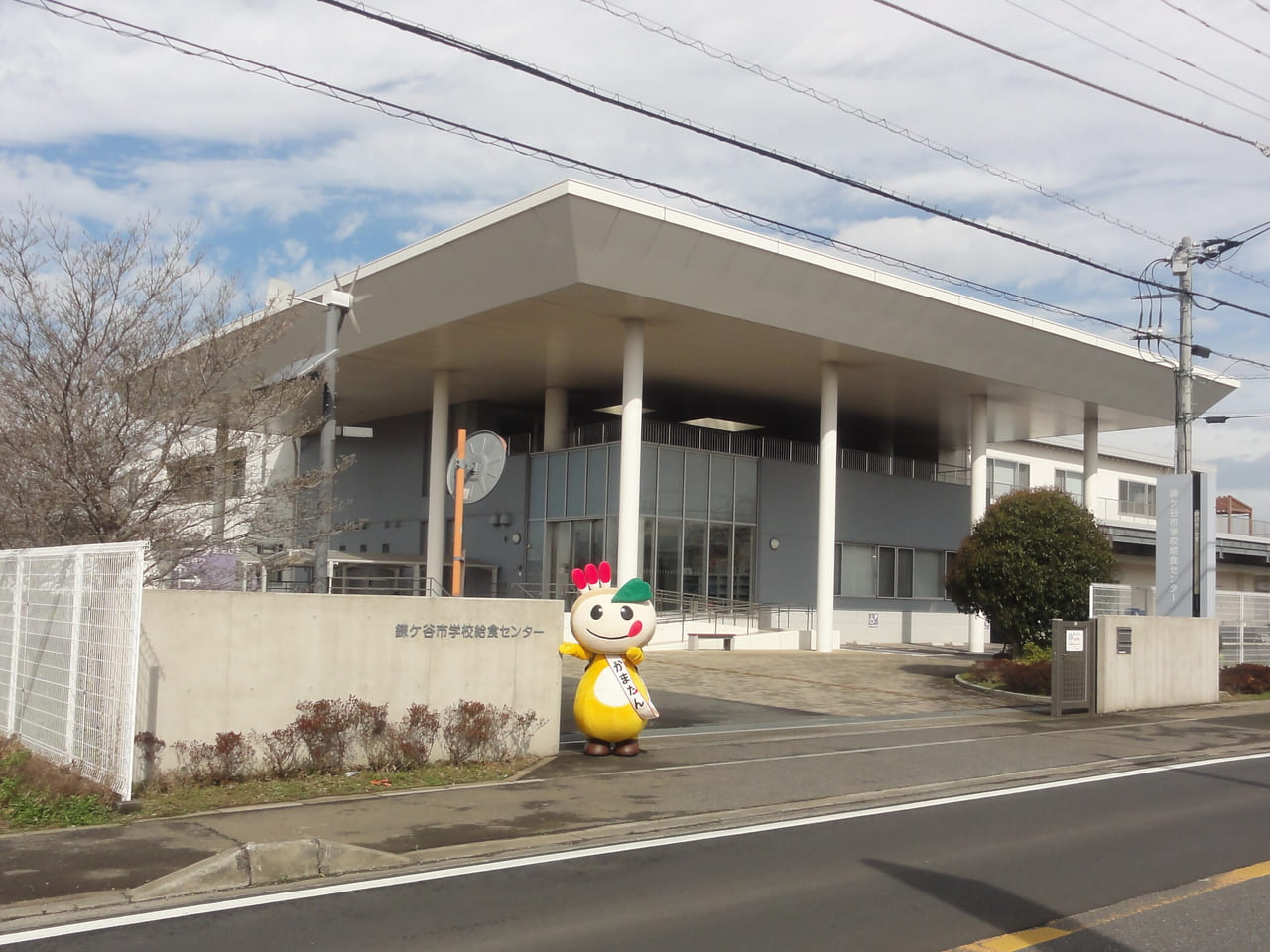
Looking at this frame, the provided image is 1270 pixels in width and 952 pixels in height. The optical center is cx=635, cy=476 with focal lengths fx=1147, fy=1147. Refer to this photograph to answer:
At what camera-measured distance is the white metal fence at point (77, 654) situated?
9.45 meters

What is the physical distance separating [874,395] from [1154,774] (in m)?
23.3

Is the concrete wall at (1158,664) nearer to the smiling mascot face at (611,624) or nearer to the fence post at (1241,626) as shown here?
the fence post at (1241,626)

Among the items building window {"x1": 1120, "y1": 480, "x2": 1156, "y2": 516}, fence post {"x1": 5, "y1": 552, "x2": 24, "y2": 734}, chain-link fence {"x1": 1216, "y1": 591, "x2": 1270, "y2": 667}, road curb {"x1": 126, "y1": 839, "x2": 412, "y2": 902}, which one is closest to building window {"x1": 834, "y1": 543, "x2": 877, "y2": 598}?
chain-link fence {"x1": 1216, "y1": 591, "x2": 1270, "y2": 667}

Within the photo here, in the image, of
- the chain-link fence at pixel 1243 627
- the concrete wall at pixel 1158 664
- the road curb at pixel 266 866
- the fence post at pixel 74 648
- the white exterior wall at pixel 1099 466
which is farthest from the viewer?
the white exterior wall at pixel 1099 466

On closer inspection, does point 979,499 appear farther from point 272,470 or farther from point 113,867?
point 113,867

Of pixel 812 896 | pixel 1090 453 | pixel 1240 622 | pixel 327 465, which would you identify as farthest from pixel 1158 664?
→ pixel 1090 453

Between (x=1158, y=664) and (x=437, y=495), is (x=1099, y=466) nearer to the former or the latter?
(x=437, y=495)

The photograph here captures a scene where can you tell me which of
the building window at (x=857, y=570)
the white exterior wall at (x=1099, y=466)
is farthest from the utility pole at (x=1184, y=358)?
the white exterior wall at (x=1099, y=466)

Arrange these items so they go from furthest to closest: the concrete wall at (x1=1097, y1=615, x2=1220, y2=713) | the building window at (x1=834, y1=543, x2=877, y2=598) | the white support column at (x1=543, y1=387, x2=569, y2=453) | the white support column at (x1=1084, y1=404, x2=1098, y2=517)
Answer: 1. the white support column at (x1=1084, y1=404, x2=1098, y2=517)
2. the building window at (x1=834, y1=543, x2=877, y2=598)
3. the white support column at (x1=543, y1=387, x2=569, y2=453)
4. the concrete wall at (x1=1097, y1=615, x2=1220, y2=713)

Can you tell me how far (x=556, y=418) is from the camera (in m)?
34.8

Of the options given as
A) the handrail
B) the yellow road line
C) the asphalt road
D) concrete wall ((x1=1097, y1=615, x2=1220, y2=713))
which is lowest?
the asphalt road

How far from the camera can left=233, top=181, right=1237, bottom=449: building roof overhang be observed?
24344 mm

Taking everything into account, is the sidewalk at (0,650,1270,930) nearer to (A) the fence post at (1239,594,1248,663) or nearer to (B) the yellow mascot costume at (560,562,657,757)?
(B) the yellow mascot costume at (560,562,657,757)

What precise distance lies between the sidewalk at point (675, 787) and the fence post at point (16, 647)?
3788mm
